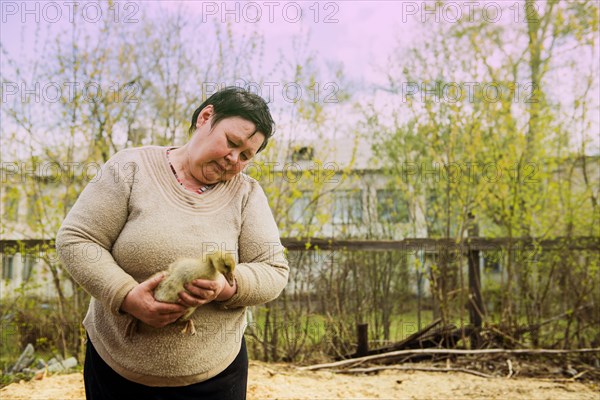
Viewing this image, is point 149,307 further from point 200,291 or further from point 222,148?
point 222,148

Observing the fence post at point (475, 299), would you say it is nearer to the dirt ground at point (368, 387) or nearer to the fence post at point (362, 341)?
the dirt ground at point (368, 387)

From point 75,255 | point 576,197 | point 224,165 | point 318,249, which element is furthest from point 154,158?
point 576,197

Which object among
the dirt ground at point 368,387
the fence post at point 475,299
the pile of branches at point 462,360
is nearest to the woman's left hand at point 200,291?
the dirt ground at point 368,387

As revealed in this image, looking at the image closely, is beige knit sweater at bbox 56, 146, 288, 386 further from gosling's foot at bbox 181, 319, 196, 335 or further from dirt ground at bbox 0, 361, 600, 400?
dirt ground at bbox 0, 361, 600, 400

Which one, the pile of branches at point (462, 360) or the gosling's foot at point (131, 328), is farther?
the pile of branches at point (462, 360)

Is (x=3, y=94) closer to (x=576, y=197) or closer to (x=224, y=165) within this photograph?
(x=224, y=165)

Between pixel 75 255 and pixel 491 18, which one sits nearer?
pixel 75 255

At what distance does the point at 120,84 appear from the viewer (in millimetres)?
6324

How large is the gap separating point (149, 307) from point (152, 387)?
1.08 feet

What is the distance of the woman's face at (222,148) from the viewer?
5.91 feet

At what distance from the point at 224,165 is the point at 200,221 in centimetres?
21

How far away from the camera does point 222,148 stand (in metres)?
1.79

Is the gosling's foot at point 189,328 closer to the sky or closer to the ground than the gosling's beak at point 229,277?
closer to the ground

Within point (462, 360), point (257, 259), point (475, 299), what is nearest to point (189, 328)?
point (257, 259)
